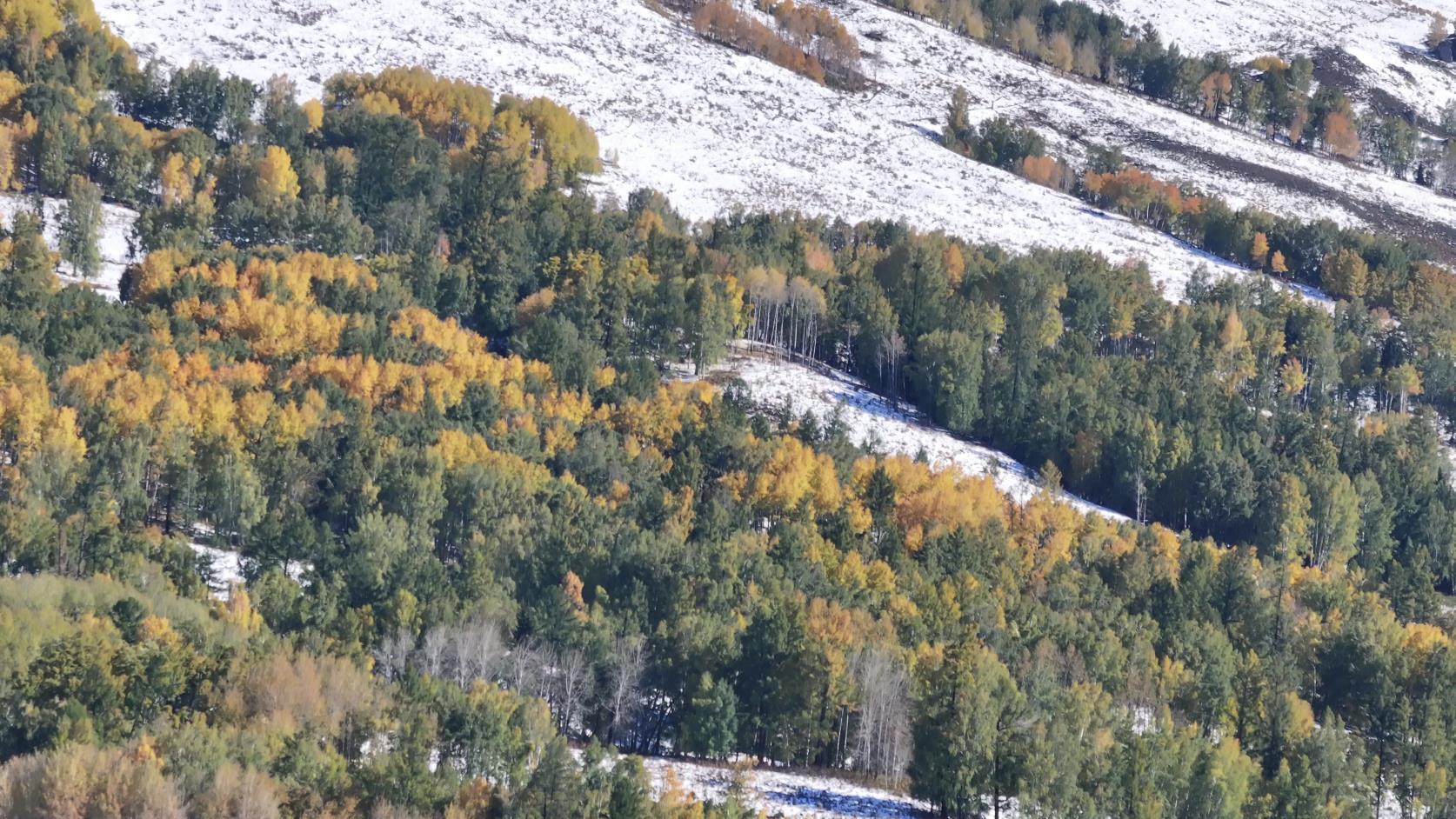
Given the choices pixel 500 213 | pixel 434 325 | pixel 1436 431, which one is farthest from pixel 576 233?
pixel 1436 431

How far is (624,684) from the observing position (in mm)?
101438

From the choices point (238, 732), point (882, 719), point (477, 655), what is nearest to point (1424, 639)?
point (882, 719)

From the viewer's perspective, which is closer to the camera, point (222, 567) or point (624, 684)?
point (624, 684)

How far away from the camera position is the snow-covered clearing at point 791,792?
84250mm

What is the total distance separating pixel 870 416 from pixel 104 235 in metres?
71.6

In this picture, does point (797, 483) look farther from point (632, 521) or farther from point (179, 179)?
point (179, 179)

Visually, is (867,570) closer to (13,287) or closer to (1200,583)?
(1200,583)

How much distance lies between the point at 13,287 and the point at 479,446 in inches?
1626

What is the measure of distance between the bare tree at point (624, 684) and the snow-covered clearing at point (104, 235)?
7479 centimetres

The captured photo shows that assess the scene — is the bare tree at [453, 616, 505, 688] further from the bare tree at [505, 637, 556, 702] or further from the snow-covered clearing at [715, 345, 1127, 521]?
the snow-covered clearing at [715, 345, 1127, 521]

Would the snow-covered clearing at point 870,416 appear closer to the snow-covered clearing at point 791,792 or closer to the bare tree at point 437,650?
the bare tree at point 437,650

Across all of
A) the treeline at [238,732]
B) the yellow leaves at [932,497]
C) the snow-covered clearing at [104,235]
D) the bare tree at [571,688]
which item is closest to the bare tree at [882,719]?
the treeline at [238,732]

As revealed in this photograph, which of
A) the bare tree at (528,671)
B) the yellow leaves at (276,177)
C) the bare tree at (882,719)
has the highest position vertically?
the bare tree at (882,719)

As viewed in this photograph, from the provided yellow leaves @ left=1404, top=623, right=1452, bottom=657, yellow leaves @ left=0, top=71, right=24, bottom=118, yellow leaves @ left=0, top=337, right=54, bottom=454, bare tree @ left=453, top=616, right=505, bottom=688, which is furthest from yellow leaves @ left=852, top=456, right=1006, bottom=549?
yellow leaves @ left=0, top=71, right=24, bottom=118
